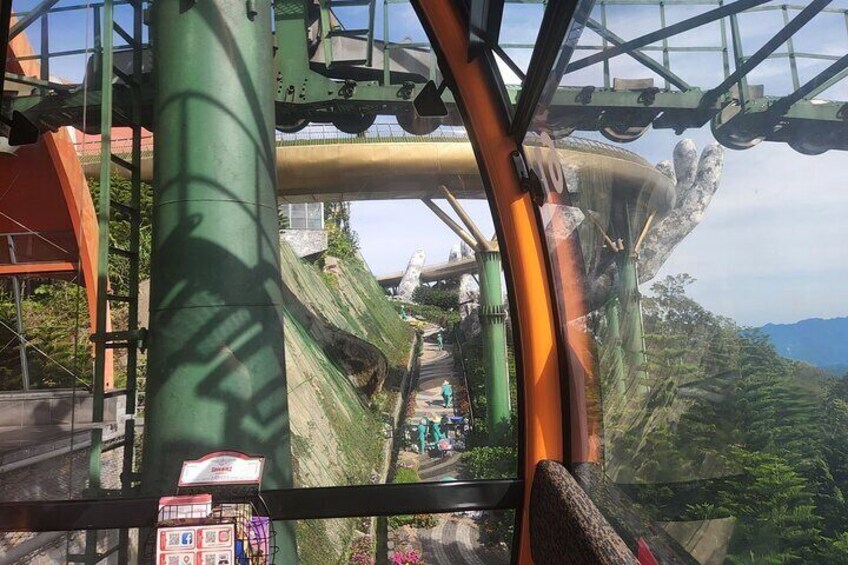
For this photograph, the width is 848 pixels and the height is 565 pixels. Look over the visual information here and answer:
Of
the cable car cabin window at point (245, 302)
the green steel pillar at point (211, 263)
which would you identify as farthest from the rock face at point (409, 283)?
the green steel pillar at point (211, 263)

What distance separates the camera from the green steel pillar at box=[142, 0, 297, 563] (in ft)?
6.99

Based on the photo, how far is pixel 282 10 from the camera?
11.1 ft

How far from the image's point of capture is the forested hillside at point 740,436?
708 mm

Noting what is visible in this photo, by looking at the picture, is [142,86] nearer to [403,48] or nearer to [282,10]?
[282,10]

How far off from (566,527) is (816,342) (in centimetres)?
95

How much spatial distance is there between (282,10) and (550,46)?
8.57 feet

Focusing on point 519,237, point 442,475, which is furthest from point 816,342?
point 442,475

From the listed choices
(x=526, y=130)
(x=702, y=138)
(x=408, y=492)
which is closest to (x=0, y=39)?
(x=526, y=130)

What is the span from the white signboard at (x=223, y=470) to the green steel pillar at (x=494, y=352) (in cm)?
277

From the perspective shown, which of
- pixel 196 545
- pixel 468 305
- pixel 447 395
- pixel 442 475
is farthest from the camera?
pixel 468 305

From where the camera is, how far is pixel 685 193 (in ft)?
3.31

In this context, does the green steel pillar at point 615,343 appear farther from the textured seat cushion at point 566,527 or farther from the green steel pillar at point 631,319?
the textured seat cushion at point 566,527

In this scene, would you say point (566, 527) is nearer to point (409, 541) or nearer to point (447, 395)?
point (409, 541)

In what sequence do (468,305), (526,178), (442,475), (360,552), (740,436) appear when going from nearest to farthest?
(740,436), (526,178), (360,552), (442,475), (468,305)
